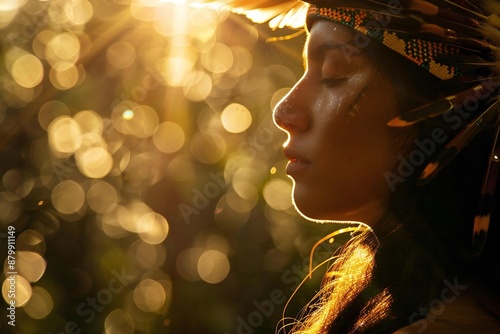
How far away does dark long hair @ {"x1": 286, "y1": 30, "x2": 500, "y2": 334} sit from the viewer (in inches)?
73.4

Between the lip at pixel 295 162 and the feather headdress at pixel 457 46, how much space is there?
294mm

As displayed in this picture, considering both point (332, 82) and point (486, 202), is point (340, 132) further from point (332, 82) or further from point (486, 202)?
point (486, 202)

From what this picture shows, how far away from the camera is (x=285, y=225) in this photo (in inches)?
224

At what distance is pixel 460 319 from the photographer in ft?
5.88

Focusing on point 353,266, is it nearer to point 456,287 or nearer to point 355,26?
point 456,287

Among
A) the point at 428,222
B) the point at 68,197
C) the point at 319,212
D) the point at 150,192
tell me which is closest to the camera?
the point at 428,222

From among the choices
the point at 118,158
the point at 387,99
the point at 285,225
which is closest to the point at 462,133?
→ the point at 387,99

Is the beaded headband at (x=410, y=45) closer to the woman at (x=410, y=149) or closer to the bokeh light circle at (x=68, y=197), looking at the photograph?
the woman at (x=410, y=149)

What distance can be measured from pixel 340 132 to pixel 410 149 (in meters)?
0.19

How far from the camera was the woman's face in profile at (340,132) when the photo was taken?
1.95 m

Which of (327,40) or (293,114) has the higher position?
(327,40)

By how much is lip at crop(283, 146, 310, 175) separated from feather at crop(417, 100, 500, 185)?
1.11ft

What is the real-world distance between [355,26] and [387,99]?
219 mm

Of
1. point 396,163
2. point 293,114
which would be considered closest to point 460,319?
point 396,163
